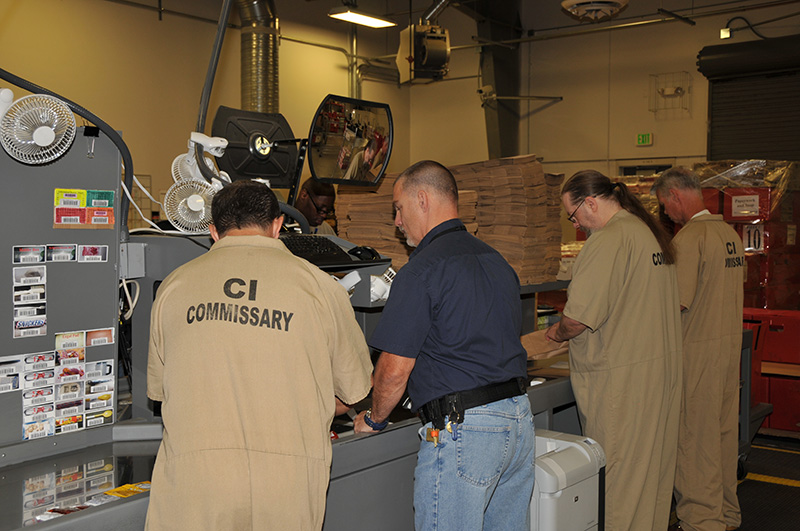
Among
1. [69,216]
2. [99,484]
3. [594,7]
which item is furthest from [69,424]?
[594,7]

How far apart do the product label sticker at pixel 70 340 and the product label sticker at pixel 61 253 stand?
9.0 inches

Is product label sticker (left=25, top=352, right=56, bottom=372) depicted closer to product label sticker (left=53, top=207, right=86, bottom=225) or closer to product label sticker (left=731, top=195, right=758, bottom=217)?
product label sticker (left=53, top=207, right=86, bottom=225)

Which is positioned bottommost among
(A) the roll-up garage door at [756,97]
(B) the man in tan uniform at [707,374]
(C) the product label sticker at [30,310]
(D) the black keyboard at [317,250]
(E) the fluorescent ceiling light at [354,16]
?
(B) the man in tan uniform at [707,374]

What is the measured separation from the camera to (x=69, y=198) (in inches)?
88.9

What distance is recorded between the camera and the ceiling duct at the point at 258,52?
23.7 ft

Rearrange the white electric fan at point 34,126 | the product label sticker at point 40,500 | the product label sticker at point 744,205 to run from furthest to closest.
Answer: the product label sticker at point 744,205
the white electric fan at point 34,126
the product label sticker at point 40,500

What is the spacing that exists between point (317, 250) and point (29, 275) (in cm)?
91

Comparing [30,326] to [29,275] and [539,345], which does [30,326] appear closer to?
[29,275]

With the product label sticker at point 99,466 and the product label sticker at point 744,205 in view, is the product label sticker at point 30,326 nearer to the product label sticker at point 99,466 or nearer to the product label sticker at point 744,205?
the product label sticker at point 99,466

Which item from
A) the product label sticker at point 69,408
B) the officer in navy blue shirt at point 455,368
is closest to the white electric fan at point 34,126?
the product label sticker at point 69,408

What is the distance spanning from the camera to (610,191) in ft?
9.97

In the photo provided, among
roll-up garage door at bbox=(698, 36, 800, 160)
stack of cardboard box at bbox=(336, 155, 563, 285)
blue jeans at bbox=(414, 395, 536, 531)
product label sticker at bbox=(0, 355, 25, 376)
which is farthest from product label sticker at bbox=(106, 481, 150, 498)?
roll-up garage door at bbox=(698, 36, 800, 160)

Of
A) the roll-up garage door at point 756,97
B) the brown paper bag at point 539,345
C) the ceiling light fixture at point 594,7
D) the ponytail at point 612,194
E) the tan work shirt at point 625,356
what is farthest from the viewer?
the roll-up garage door at point 756,97

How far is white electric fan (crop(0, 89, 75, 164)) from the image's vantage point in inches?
81.1
